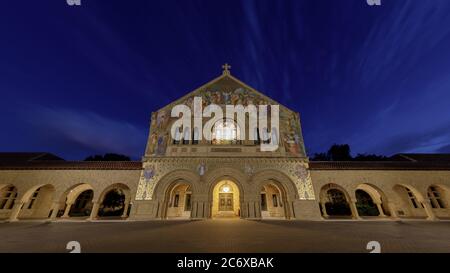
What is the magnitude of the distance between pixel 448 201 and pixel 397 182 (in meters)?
5.93

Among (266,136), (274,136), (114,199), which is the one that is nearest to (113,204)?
(114,199)

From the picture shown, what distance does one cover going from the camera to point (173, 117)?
52.0ft

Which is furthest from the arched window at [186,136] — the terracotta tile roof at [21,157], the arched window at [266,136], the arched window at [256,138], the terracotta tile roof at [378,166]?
the terracotta tile roof at [21,157]

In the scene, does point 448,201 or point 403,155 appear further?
point 403,155

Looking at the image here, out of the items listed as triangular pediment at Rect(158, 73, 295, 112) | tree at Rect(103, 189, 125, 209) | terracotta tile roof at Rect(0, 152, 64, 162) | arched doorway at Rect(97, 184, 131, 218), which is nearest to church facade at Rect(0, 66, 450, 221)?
triangular pediment at Rect(158, 73, 295, 112)

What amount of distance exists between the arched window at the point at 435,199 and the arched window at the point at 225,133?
61.3 ft

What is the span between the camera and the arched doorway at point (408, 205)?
50.0 ft

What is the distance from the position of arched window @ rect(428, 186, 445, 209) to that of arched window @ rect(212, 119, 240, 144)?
1867 cm

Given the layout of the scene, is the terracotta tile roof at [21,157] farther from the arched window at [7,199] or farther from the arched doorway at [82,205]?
the arched doorway at [82,205]

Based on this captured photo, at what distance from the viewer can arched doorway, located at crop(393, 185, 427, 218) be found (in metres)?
15.2

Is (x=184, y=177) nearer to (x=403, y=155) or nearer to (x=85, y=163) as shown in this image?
(x=85, y=163)

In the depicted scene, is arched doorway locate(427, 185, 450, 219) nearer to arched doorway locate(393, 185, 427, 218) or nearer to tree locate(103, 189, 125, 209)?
arched doorway locate(393, 185, 427, 218)

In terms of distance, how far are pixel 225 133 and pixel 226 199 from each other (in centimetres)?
Answer: 729
